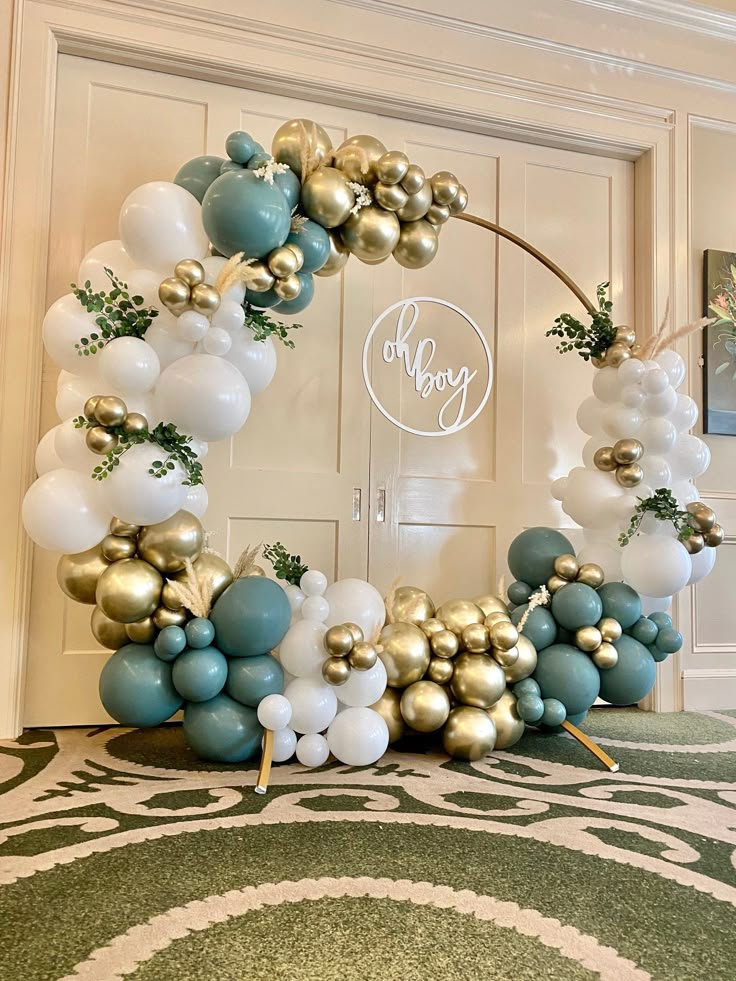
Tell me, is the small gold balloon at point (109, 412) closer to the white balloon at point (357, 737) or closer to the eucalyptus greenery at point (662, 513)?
the white balloon at point (357, 737)

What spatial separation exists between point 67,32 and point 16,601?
69.3 inches

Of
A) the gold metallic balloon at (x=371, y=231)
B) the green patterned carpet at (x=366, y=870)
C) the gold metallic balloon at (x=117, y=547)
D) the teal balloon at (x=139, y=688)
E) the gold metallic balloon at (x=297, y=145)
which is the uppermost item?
the gold metallic balloon at (x=297, y=145)

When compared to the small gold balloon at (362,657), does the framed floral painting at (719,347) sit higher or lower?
higher

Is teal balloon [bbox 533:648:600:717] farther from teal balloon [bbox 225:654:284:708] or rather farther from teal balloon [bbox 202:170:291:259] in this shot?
teal balloon [bbox 202:170:291:259]

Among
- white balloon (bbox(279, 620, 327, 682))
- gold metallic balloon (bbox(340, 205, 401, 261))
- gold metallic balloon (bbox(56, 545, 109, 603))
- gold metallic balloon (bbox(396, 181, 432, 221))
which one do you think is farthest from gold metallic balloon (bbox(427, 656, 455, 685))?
gold metallic balloon (bbox(396, 181, 432, 221))

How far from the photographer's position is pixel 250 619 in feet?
6.42

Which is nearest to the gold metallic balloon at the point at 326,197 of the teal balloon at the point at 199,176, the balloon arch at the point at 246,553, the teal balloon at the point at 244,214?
the balloon arch at the point at 246,553

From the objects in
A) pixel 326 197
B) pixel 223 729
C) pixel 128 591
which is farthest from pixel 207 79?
pixel 223 729

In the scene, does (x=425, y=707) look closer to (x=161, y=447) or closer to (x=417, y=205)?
(x=161, y=447)

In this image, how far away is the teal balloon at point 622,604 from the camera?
2369mm

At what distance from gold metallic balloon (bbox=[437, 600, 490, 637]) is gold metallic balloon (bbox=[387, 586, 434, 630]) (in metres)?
0.04

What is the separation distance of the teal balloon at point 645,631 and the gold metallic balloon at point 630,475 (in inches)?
16.1

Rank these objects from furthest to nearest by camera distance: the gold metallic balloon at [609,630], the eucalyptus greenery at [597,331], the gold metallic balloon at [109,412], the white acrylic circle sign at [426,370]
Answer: the white acrylic circle sign at [426,370] → the eucalyptus greenery at [597,331] → the gold metallic balloon at [609,630] → the gold metallic balloon at [109,412]

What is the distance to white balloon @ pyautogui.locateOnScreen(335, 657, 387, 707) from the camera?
2.04 m
